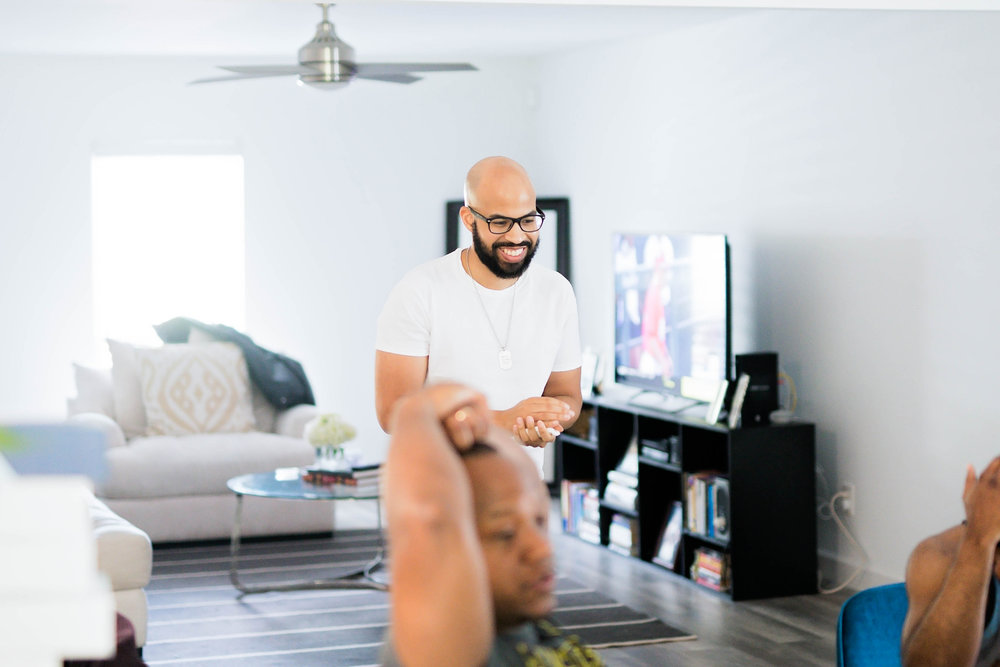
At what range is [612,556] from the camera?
5.59 meters

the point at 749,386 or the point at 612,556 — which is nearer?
the point at 749,386

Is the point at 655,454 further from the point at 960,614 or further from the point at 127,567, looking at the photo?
the point at 960,614

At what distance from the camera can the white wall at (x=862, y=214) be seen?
13.8ft

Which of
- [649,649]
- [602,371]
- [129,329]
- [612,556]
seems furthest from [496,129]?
[649,649]

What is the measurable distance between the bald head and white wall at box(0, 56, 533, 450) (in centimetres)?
506

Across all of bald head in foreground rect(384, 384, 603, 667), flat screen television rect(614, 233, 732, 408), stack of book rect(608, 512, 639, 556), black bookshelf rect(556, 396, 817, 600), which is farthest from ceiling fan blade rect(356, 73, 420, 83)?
bald head in foreground rect(384, 384, 603, 667)

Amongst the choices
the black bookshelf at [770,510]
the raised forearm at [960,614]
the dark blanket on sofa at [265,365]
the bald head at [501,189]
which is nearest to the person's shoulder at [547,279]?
the bald head at [501,189]

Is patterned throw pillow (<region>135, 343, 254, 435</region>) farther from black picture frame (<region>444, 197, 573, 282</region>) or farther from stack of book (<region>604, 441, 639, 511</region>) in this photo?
black picture frame (<region>444, 197, 573, 282</region>)

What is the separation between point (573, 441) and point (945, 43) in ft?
8.89

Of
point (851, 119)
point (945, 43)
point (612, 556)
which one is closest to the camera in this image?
point (945, 43)

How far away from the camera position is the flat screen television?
5.02 meters

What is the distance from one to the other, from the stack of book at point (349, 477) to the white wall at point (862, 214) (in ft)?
5.98

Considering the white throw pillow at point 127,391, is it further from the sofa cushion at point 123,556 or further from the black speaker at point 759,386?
the black speaker at point 759,386

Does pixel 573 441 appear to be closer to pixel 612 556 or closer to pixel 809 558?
pixel 612 556
